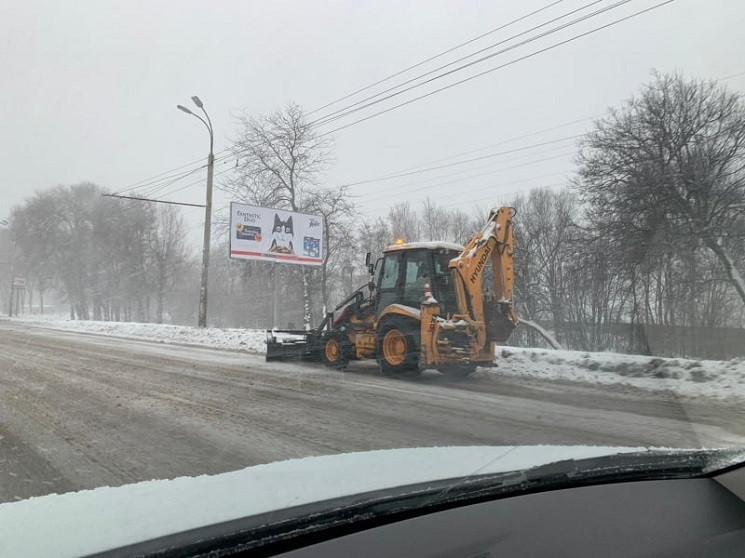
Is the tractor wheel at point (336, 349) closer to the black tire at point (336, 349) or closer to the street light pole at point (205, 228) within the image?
the black tire at point (336, 349)

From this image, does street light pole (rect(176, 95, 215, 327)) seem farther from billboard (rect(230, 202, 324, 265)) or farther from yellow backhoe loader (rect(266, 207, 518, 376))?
yellow backhoe loader (rect(266, 207, 518, 376))

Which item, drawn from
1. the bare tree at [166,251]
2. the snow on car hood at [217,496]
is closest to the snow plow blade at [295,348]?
the snow on car hood at [217,496]

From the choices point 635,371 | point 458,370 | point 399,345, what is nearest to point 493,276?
point 458,370

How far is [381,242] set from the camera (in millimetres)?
38875

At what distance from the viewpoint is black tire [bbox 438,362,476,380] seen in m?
11.4

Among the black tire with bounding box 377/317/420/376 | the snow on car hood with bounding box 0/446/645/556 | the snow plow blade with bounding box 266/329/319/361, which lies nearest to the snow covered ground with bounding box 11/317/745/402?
the black tire with bounding box 377/317/420/376

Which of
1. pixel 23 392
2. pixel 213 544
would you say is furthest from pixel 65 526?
pixel 23 392

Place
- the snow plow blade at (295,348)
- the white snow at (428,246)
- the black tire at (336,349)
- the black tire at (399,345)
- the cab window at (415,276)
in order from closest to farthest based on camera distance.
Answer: the black tire at (399,345)
the cab window at (415,276)
the white snow at (428,246)
the black tire at (336,349)
the snow plow blade at (295,348)

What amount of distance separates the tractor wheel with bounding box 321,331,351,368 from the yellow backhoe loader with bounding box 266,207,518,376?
0.07ft

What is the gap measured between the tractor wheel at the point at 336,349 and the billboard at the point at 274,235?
536 inches

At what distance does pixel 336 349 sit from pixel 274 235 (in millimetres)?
14858

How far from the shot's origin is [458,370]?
1177 cm

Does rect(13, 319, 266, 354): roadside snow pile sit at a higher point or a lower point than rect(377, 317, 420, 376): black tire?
lower

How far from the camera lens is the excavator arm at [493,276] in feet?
35.3
